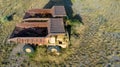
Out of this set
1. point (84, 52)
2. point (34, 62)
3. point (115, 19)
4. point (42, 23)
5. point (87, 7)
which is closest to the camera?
point (34, 62)

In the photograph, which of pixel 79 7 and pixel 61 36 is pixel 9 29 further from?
pixel 79 7

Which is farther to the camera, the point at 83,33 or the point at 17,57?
the point at 83,33

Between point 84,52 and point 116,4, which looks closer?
point 84,52

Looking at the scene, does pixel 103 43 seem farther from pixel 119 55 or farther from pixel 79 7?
pixel 79 7

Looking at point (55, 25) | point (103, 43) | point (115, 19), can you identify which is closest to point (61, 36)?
point (55, 25)

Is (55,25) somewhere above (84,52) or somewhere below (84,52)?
above

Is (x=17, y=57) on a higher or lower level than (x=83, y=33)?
lower

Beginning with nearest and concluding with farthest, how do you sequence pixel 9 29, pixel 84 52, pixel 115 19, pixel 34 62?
1. pixel 34 62
2. pixel 84 52
3. pixel 9 29
4. pixel 115 19
